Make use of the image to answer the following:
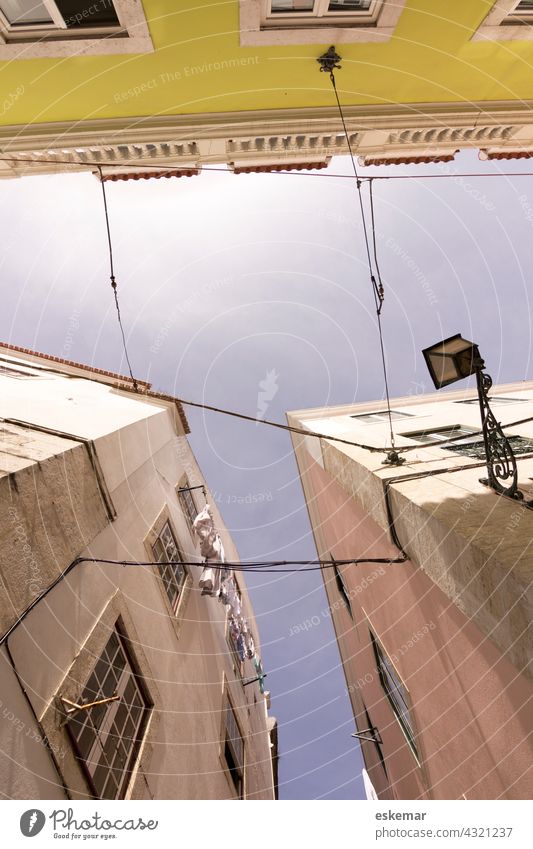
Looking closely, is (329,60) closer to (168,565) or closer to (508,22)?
(508,22)

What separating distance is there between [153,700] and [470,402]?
46.3 feet

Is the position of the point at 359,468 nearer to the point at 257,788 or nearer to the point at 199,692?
the point at 199,692

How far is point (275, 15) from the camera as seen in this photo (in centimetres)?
553

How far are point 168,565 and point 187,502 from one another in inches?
165

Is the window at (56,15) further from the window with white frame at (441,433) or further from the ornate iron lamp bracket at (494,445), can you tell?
the window with white frame at (441,433)

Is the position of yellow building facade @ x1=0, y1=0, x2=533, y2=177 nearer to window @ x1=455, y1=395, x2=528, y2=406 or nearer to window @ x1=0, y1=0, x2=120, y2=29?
window @ x1=0, y1=0, x2=120, y2=29

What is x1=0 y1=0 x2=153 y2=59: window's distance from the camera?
506 centimetres

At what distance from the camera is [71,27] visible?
5316 mm

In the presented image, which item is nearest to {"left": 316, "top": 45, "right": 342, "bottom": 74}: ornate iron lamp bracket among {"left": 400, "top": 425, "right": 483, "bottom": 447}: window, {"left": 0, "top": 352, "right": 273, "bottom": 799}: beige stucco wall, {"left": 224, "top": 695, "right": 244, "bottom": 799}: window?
{"left": 0, "top": 352, "right": 273, "bottom": 799}: beige stucco wall

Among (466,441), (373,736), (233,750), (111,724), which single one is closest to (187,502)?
(233,750)

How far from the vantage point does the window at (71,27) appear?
506cm

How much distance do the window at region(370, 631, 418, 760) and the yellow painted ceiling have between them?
11.9 m

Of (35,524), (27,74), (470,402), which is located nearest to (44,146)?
(27,74)

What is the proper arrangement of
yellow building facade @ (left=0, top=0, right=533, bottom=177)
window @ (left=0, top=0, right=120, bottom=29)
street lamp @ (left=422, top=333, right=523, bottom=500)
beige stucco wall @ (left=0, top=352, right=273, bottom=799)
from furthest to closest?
yellow building facade @ (left=0, top=0, right=533, bottom=177) → window @ (left=0, top=0, right=120, bottom=29) → street lamp @ (left=422, top=333, right=523, bottom=500) → beige stucco wall @ (left=0, top=352, right=273, bottom=799)
